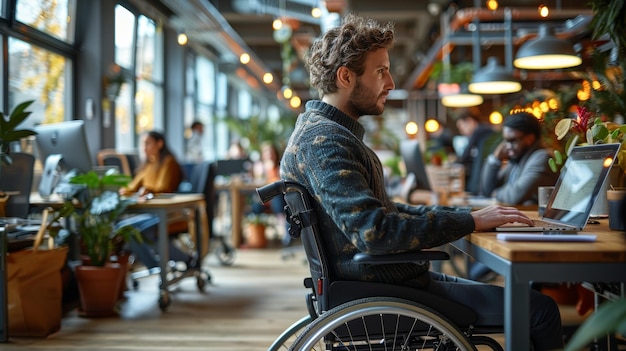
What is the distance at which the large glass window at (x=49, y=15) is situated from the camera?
4359 mm

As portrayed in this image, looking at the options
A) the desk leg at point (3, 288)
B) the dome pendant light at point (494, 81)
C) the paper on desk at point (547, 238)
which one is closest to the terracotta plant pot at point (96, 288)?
the desk leg at point (3, 288)

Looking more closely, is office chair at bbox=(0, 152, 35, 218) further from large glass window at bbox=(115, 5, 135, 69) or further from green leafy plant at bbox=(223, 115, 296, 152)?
green leafy plant at bbox=(223, 115, 296, 152)

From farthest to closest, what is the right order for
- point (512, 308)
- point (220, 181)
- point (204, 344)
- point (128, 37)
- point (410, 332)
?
point (220, 181)
point (128, 37)
point (204, 344)
point (410, 332)
point (512, 308)

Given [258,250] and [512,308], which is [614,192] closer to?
[512,308]

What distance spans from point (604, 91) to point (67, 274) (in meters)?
3.58

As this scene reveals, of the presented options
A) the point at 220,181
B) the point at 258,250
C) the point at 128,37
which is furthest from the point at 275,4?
the point at 128,37

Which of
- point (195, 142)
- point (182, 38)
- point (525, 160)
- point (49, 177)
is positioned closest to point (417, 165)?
point (525, 160)

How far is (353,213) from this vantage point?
1695 millimetres

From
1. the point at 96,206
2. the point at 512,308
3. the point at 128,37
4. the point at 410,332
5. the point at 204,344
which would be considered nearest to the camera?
the point at 512,308

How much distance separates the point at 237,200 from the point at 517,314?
6759 millimetres

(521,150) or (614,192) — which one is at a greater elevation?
(521,150)

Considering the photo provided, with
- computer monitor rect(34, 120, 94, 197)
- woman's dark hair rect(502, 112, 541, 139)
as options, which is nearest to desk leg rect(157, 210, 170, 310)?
computer monitor rect(34, 120, 94, 197)

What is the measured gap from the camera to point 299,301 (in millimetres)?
4789

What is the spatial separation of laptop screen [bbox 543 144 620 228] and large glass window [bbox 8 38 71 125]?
132 inches
